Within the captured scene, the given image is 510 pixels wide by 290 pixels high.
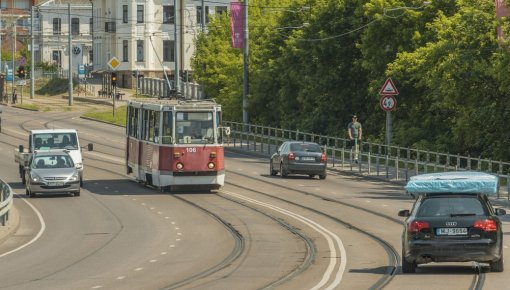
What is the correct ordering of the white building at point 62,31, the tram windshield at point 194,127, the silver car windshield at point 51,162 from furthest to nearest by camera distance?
the white building at point 62,31 < the silver car windshield at point 51,162 < the tram windshield at point 194,127

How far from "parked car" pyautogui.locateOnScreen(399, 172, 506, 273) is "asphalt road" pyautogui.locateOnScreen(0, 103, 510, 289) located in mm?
410

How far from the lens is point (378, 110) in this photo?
67.6 meters

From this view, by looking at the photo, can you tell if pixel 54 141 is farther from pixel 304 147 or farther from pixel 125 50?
pixel 125 50

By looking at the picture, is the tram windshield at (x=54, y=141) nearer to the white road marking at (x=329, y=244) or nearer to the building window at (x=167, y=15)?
the white road marking at (x=329, y=244)

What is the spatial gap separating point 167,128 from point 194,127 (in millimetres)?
872

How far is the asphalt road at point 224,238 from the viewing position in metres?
23.3

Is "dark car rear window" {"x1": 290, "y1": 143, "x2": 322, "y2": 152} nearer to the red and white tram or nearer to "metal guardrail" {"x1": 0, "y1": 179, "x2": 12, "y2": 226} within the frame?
the red and white tram

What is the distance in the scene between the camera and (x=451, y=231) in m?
22.9

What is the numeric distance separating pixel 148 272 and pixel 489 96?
1161 inches

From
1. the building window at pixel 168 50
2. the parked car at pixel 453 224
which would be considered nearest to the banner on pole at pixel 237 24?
the building window at pixel 168 50

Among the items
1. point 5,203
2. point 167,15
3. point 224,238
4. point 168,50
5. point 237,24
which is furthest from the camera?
Answer: point 167,15

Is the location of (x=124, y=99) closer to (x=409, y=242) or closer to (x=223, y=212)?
(x=223, y=212)

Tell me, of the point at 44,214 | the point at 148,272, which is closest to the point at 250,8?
the point at 44,214

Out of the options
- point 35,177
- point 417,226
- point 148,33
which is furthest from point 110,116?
point 417,226
